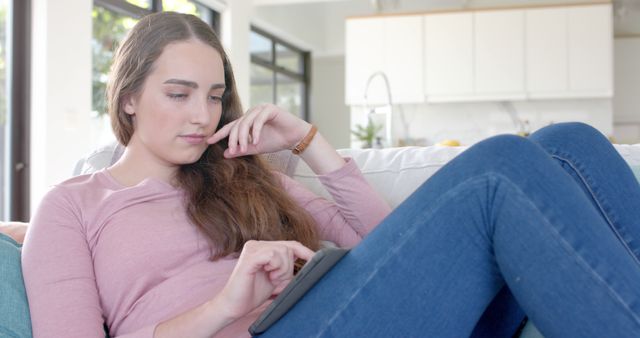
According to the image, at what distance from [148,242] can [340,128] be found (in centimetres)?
859

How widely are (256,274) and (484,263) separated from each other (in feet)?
1.06

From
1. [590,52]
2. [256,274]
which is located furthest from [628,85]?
[256,274]

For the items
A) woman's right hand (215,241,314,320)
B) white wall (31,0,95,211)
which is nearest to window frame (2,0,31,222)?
white wall (31,0,95,211)

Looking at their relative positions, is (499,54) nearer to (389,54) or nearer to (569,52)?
(569,52)

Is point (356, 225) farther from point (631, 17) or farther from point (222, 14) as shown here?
point (631, 17)

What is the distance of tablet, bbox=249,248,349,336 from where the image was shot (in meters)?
0.93

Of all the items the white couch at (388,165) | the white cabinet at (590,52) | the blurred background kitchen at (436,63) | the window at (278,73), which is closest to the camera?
the white couch at (388,165)

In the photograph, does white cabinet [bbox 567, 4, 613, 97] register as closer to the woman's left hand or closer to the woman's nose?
the woman's left hand

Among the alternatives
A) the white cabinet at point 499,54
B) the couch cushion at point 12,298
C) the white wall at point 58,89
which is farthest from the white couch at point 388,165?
the white cabinet at point 499,54

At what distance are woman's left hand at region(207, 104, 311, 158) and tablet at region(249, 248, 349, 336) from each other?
437 millimetres

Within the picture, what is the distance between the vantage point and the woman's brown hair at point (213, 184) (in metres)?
1.34

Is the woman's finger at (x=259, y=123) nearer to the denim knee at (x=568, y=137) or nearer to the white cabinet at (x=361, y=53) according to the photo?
the denim knee at (x=568, y=137)

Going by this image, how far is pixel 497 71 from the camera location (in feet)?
21.5

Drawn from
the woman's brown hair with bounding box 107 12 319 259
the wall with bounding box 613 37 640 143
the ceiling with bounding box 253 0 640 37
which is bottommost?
the woman's brown hair with bounding box 107 12 319 259
